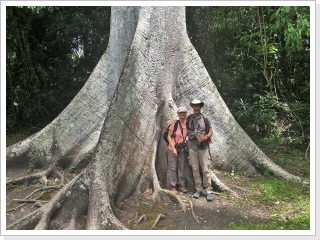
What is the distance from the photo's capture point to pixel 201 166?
497cm

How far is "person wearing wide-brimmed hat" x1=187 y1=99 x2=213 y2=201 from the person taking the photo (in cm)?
481

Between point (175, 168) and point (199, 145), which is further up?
point (199, 145)

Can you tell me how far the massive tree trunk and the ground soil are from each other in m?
0.23

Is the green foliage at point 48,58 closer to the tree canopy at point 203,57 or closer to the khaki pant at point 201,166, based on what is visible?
the tree canopy at point 203,57

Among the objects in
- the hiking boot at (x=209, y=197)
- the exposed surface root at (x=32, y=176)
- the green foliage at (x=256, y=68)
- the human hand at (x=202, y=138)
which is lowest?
the hiking boot at (x=209, y=197)

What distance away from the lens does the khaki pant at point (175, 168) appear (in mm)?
5086

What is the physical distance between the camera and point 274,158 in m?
7.46

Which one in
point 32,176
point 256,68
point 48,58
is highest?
point 48,58

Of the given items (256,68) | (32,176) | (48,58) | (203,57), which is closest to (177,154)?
(32,176)

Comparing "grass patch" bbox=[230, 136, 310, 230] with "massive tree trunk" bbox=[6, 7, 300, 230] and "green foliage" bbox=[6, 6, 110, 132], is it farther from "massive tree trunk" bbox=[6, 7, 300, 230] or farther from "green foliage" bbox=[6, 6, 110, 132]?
"green foliage" bbox=[6, 6, 110, 132]

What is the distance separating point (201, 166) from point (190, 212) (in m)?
0.76

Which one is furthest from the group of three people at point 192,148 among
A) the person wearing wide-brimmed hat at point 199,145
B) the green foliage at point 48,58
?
the green foliage at point 48,58

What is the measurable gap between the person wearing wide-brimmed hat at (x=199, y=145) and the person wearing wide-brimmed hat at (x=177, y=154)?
0.11 meters

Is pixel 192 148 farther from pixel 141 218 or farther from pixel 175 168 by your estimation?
pixel 141 218
